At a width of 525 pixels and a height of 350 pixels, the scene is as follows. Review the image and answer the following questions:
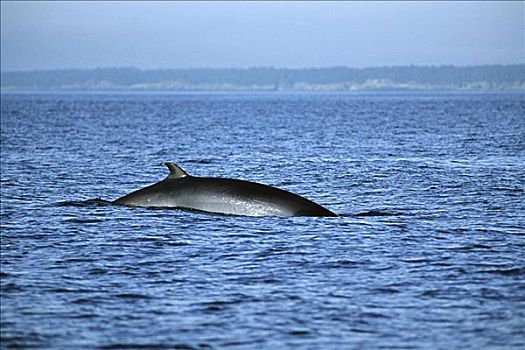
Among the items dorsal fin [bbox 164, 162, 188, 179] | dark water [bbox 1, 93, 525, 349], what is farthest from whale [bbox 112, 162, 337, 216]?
dark water [bbox 1, 93, 525, 349]

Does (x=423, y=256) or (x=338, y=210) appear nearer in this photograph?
(x=423, y=256)

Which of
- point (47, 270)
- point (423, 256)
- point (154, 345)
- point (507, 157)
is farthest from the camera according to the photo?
point (507, 157)

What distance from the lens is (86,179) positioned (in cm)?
2891

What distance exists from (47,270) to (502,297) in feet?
20.6

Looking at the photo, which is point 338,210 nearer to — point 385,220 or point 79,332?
point 385,220

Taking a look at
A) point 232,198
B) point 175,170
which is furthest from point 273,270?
point 175,170

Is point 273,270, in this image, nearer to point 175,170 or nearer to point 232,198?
point 232,198

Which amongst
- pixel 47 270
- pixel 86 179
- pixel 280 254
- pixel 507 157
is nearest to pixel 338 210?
pixel 280 254

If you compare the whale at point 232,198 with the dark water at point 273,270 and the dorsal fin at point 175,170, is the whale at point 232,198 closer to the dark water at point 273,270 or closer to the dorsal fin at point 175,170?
the dorsal fin at point 175,170

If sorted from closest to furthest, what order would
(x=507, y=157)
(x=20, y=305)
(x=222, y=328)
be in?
(x=222, y=328)
(x=20, y=305)
(x=507, y=157)

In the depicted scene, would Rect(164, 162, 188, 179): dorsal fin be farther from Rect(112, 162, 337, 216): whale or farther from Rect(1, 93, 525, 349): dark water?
Rect(1, 93, 525, 349): dark water

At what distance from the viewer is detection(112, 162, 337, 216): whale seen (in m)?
18.8

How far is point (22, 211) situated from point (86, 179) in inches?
326

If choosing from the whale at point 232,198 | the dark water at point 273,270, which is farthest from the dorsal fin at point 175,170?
the dark water at point 273,270
